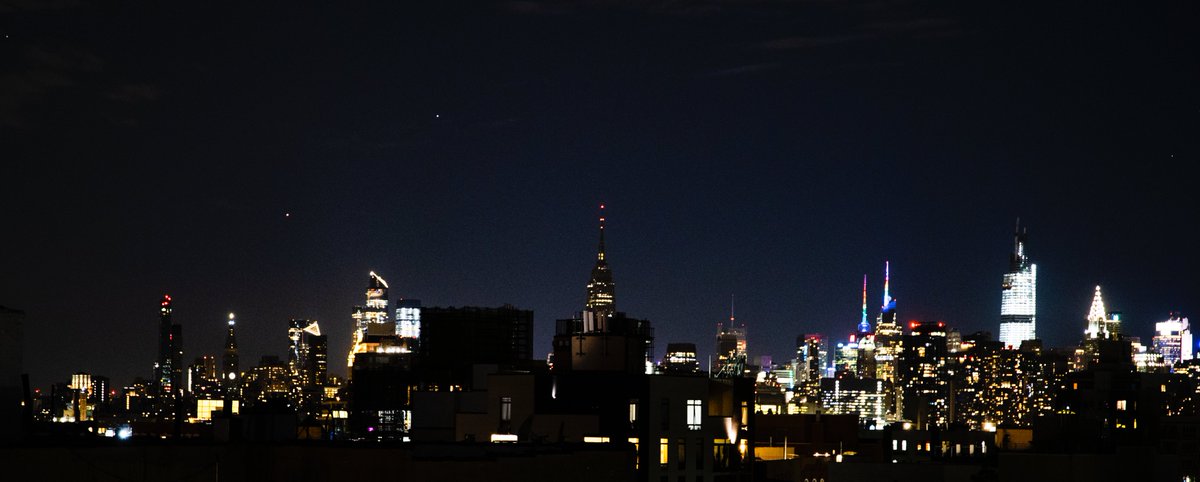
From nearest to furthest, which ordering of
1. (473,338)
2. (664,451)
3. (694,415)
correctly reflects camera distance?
(664,451) → (694,415) → (473,338)

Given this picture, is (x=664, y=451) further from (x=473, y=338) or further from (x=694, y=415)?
(x=473, y=338)

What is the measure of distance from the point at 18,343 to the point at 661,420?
41.9 meters

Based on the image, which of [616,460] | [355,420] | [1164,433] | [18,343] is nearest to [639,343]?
[616,460]

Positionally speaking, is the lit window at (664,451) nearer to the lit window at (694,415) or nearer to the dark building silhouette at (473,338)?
the lit window at (694,415)

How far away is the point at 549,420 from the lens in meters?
64.7

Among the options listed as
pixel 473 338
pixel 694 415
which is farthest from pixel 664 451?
pixel 473 338

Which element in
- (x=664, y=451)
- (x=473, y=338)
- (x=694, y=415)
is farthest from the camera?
(x=473, y=338)

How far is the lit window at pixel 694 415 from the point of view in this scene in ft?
216

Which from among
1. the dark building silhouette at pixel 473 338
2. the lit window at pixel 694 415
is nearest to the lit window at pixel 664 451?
the lit window at pixel 694 415

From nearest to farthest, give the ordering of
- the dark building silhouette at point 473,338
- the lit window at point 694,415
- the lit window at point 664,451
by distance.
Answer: the lit window at point 664,451
the lit window at point 694,415
the dark building silhouette at point 473,338

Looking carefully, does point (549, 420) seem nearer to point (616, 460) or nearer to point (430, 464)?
point (616, 460)

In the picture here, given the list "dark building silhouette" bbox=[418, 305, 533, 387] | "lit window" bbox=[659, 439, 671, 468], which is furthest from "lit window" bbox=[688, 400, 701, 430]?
"dark building silhouette" bbox=[418, 305, 533, 387]

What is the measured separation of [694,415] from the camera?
66.0 meters

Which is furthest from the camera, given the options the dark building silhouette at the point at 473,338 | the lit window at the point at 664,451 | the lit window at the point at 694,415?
the dark building silhouette at the point at 473,338
